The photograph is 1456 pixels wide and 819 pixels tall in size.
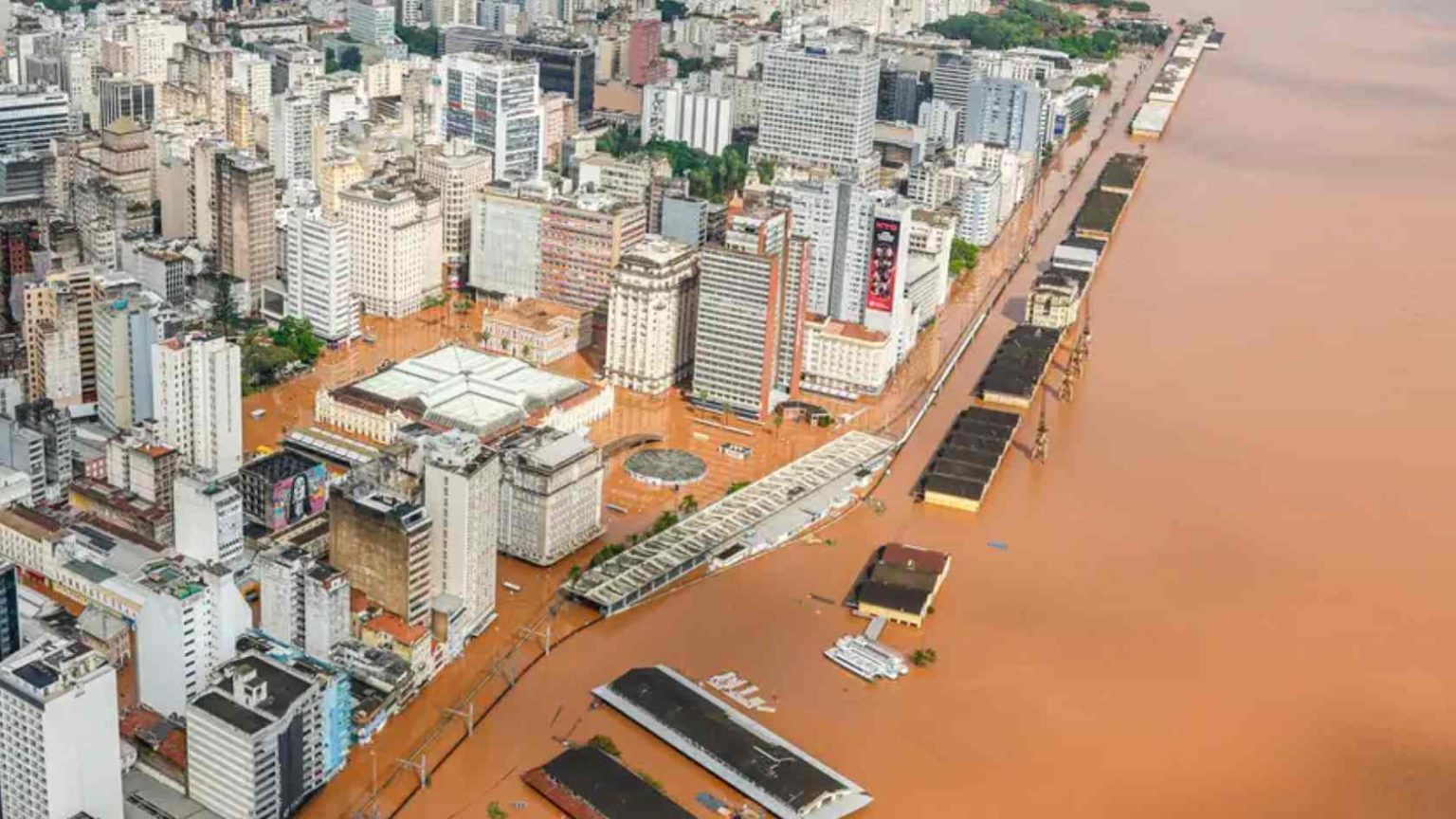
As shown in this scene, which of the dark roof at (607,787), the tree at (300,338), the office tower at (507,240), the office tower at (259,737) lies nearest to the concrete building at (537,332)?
the office tower at (507,240)

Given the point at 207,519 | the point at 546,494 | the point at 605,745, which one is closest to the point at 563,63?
the point at 546,494

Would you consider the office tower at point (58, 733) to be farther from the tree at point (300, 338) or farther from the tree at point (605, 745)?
the tree at point (300, 338)

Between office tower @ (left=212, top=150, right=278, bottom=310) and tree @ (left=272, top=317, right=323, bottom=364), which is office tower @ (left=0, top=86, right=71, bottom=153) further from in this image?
tree @ (left=272, top=317, right=323, bottom=364)

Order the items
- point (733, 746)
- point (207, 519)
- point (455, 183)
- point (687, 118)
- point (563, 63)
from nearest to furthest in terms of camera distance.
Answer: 1. point (733, 746)
2. point (207, 519)
3. point (455, 183)
4. point (687, 118)
5. point (563, 63)

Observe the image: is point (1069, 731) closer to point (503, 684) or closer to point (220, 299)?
point (503, 684)

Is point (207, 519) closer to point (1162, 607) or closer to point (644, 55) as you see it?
point (1162, 607)

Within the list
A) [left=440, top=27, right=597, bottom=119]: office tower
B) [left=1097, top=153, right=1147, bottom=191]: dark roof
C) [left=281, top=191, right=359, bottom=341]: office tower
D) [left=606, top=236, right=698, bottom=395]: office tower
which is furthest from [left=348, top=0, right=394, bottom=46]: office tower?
[left=606, top=236, right=698, bottom=395]: office tower
